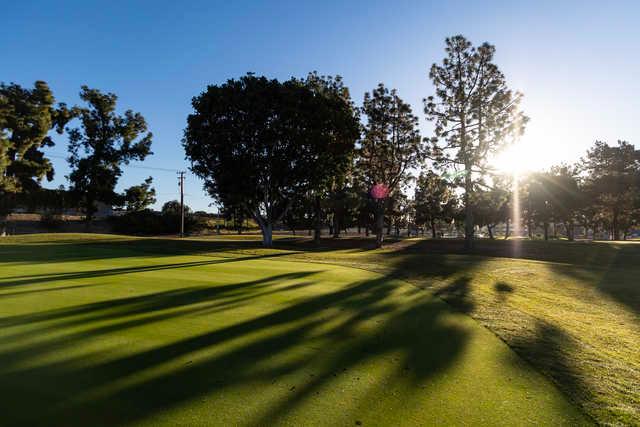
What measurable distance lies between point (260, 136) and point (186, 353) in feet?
97.2

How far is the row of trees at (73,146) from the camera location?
45.3m

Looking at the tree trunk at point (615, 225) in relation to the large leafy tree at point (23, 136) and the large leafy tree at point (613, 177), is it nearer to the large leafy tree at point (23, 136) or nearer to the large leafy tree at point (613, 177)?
the large leafy tree at point (613, 177)

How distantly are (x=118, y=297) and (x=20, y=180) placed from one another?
5295 cm

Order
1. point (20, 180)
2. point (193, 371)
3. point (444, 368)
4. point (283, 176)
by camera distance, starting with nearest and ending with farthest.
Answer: point (193, 371)
point (444, 368)
point (283, 176)
point (20, 180)

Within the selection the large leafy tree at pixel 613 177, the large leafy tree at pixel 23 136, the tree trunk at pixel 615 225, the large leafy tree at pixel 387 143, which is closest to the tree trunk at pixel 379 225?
the large leafy tree at pixel 387 143

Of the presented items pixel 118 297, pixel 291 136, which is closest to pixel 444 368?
pixel 118 297

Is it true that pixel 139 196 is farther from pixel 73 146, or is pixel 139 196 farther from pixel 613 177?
pixel 613 177

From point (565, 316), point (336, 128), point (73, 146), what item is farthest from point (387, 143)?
point (73, 146)

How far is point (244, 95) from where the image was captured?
1278 inches

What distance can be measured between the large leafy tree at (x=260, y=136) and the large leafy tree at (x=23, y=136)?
27480 mm

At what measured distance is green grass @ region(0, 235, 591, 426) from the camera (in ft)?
12.3

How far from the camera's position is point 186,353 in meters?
5.39

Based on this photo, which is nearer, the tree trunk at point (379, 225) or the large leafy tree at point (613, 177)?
the tree trunk at point (379, 225)

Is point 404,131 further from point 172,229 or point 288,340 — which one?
point 172,229
